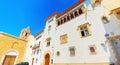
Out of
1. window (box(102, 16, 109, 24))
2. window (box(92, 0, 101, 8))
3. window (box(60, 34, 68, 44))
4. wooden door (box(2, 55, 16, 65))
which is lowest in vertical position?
wooden door (box(2, 55, 16, 65))

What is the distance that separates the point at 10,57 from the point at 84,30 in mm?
22394

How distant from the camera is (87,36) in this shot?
11.6 metres

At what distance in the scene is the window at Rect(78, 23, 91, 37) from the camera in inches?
464

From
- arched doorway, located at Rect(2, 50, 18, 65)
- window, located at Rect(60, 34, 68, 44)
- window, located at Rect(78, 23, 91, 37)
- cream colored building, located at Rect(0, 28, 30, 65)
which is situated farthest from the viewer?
arched doorway, located at Rect(2, 50, 18, 65)

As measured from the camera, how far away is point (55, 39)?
17.0 metres

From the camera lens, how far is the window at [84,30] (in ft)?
38.6

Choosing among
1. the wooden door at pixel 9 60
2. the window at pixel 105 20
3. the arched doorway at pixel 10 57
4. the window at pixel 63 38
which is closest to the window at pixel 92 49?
the window at pixel 105 20

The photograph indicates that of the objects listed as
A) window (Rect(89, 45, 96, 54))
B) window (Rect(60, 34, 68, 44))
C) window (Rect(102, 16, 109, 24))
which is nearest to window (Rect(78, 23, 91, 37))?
window (Rect(89, 45, 96, 54))

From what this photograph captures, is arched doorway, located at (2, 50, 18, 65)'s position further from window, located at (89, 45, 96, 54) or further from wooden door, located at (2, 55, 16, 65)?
window, located at (89, 45, 96, 54)

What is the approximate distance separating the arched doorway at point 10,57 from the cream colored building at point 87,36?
10.3m

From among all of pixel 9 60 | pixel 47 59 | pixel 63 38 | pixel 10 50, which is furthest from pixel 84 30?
pixel 9 60

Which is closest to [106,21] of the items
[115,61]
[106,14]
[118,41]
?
[106,14]

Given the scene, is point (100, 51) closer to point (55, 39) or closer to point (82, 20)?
point (82, 20)

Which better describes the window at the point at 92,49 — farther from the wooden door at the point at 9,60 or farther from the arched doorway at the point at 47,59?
the wooden door at the point at 9,60
